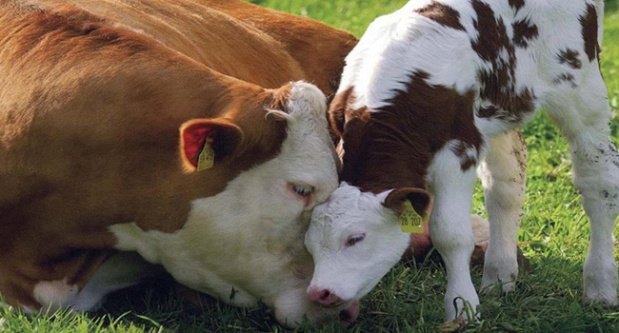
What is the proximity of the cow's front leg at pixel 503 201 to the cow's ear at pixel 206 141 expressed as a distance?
1.74m

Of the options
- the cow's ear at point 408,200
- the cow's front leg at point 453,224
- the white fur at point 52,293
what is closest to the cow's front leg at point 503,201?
the cow's front leg at point 453,224

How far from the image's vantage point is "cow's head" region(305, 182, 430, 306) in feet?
16.7

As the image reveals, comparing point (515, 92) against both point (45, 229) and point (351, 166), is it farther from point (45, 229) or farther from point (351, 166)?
point (45, 229)

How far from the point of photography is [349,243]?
5113mm

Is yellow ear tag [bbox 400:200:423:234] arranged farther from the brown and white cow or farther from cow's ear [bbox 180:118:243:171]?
cow's ear [bbox 180:118:243:171]

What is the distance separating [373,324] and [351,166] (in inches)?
31.1

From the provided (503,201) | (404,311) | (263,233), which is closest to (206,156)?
(263,233)

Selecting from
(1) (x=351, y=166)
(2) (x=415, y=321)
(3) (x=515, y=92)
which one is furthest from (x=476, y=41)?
(2) (x=415, y=321)

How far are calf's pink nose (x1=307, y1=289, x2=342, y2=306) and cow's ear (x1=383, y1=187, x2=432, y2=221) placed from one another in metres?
0.45

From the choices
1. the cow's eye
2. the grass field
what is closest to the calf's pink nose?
the cow's eye

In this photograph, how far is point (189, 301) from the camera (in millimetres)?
5914

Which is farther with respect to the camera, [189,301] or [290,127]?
[189,301]

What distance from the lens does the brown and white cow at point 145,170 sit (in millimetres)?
5406

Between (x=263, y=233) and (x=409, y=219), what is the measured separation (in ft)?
2.51
